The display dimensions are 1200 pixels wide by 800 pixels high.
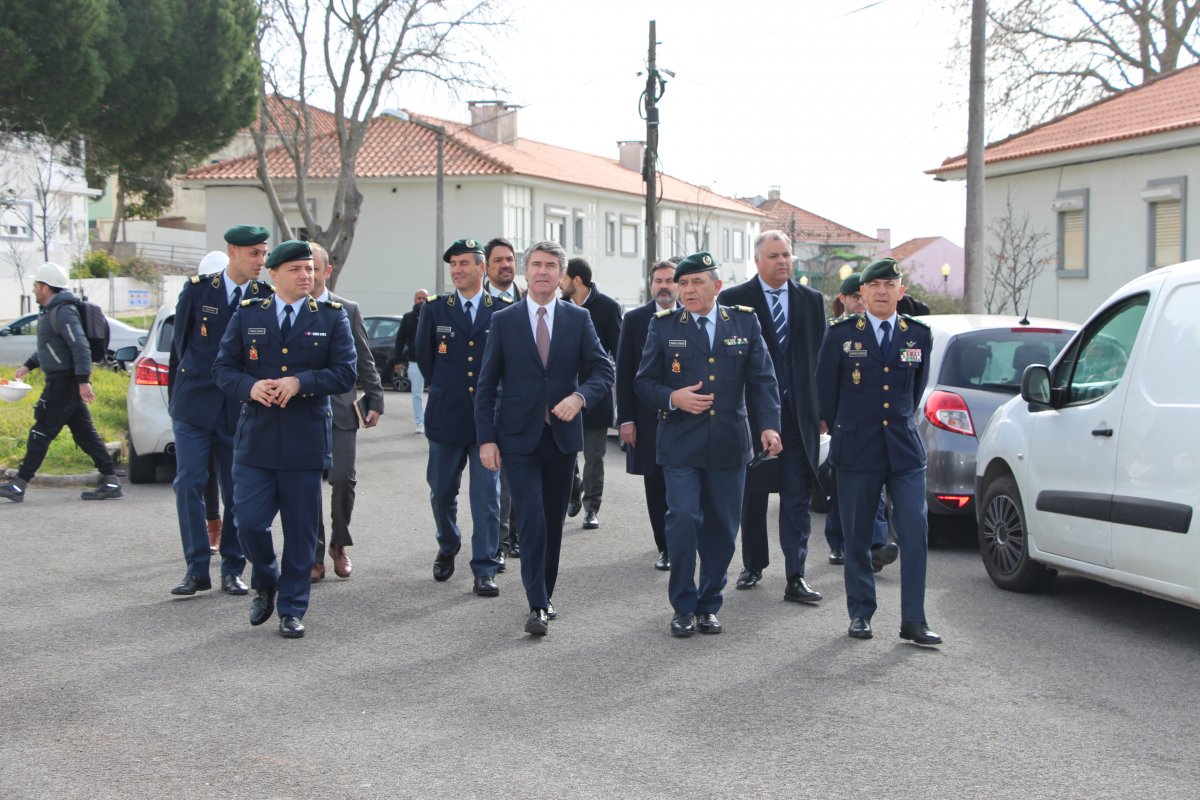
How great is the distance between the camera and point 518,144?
194 feet

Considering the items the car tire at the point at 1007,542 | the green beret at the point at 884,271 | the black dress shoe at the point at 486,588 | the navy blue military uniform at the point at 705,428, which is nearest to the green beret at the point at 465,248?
the navy blue military uniform at the point at 705,428

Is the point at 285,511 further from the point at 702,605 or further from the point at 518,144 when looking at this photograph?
the point at 518,144

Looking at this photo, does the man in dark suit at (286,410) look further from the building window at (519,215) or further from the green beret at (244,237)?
the building window at (519,215)

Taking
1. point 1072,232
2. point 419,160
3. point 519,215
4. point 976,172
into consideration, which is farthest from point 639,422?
point 419,160

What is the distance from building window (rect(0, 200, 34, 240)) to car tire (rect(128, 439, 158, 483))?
97.1ft

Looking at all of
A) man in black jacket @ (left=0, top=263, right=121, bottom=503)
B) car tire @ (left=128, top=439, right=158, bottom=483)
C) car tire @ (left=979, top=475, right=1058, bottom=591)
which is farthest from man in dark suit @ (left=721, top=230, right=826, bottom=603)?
car tire @ (left=128, top=439, right=158, bottom=483)

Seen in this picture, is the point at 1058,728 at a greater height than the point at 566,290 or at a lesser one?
lesser

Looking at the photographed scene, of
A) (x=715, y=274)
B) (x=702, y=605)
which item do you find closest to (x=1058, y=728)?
(x=702, y=605)

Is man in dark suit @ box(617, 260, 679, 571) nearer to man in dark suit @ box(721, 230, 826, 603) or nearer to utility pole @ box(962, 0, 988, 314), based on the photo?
man in dark suit @ box(721, 230, 826, 603)

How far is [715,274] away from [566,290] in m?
3.23

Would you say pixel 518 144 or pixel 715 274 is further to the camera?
pixel 518 144

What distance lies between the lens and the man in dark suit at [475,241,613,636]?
7258mm

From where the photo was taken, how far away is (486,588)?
324 inches

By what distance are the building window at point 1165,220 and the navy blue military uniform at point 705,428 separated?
59.0 feet
